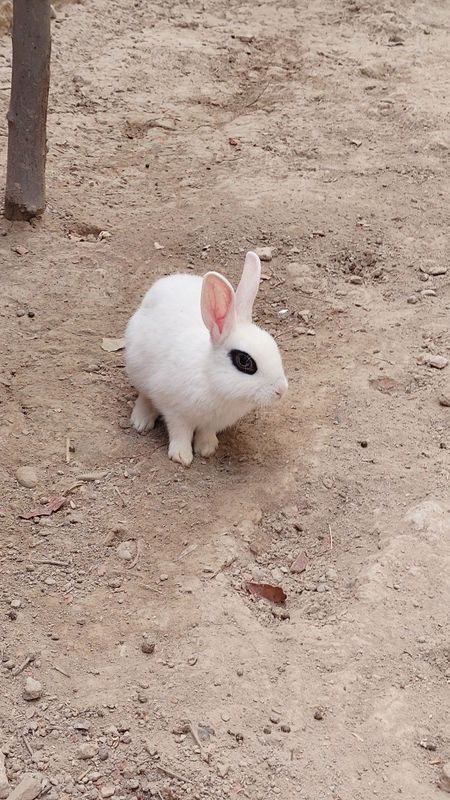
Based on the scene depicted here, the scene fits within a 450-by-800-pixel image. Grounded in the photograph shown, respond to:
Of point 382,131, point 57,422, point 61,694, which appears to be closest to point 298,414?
point 57,422

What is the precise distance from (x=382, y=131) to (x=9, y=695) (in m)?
5.02

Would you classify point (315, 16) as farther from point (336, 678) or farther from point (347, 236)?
point (336, 678)

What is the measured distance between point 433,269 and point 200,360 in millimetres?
1984

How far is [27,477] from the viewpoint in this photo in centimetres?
395

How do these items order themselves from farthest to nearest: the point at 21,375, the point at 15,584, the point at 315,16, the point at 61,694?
the point at 315,16, the point at 21,375, the point at 15,584, the point at 61,694

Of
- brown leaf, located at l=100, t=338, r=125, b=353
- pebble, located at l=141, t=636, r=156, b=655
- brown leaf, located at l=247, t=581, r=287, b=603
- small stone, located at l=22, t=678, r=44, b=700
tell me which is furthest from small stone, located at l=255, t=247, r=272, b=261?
small stone, located at l=22, t=678, r=44, b=700

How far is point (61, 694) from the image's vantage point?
3057 millimetres

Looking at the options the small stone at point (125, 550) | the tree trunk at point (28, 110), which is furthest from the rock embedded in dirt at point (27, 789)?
the tree trunk at point (28, 110)

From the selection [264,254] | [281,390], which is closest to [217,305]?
[281,390]

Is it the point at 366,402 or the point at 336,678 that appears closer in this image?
the point at 336,678

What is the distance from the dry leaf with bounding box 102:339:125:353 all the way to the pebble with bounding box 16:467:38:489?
0.96 m

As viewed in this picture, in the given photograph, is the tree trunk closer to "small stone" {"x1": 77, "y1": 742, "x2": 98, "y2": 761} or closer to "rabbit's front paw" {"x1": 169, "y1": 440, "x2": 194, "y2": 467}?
"rabbit's front paw" {"x1": 169, "y1": 440, "x2": 194, "y2": 467}

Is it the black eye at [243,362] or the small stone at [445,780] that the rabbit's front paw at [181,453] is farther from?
the small stone at [445,780]

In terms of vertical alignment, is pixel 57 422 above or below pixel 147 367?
below
